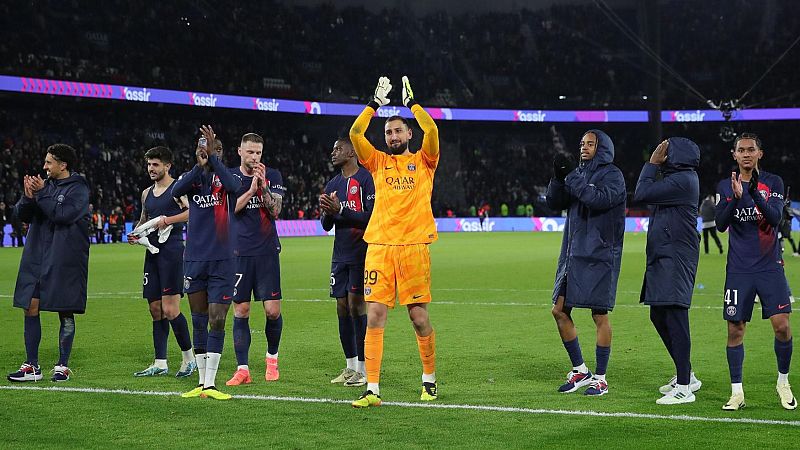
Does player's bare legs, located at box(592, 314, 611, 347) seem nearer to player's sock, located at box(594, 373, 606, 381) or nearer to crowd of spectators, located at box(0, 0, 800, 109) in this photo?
player's sock, located at box(594, 373, 606, 381)

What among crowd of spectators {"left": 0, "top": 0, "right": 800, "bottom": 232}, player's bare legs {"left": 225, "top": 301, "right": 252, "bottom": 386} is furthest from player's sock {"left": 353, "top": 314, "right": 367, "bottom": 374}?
crowd of spectators {"left": 0, "top": 0, "right": 800, "bottom": 232}

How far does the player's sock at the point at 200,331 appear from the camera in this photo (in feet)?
28.5

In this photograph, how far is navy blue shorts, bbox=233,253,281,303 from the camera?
8922 millimetres

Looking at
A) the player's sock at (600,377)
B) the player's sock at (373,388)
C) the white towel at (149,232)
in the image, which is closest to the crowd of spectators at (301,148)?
the white towel at (149,232)

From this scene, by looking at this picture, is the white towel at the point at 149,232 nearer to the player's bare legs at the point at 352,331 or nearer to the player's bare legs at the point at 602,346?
the player's bare legs at the point at 352,331

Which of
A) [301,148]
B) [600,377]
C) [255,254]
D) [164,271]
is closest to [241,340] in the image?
[255,254]

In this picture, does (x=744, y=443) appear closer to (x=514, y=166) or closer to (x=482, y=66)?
(x=514, y=166)

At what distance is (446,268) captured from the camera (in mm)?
24547

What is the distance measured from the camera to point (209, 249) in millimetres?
8500

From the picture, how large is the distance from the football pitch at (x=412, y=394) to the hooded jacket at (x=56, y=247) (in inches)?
32.5

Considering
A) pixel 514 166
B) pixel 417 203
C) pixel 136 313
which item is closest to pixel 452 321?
pixel 136 313

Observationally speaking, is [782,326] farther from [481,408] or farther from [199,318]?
[199,318]

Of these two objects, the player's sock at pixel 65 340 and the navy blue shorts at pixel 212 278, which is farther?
the player's sock at pixel 65 340

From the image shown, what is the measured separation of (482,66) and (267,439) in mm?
62765
